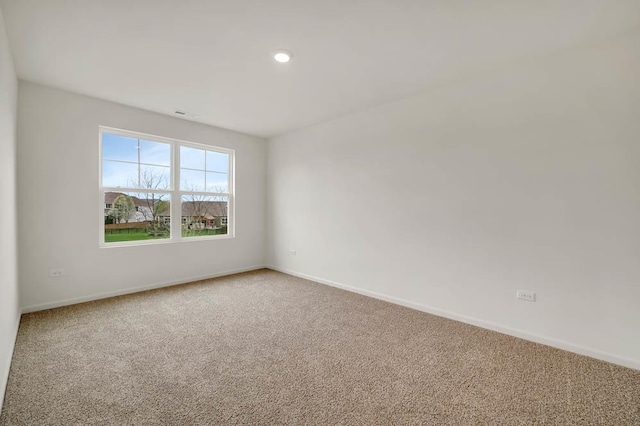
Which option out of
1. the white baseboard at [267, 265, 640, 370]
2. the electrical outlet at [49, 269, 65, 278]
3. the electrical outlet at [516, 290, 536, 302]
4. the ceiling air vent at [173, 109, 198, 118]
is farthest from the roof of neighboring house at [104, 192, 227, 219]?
the electrical outlet at [516, 290, 536, 302]

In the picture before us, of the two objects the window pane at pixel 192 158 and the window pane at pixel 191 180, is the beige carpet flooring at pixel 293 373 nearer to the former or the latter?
the window pane at pixel 191 180

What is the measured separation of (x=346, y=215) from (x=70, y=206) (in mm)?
3429

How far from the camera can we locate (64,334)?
270 cm

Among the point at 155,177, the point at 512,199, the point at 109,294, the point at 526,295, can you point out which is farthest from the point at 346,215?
the point at 109,294

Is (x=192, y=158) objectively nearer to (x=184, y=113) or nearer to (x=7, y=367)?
(x=184, y=113)

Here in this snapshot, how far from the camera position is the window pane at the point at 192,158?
4.61 m

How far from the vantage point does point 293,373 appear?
2113 millimetres

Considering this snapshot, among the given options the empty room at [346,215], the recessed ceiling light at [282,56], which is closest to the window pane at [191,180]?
the empty room at [346,215]

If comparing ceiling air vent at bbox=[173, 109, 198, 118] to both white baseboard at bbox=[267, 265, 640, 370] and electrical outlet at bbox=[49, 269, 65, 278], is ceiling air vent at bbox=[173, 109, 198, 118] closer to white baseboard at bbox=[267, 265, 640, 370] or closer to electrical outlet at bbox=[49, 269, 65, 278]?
electrical outlet at bbox=[49, 269, 65, 278]

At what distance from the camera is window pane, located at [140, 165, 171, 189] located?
4.20 m

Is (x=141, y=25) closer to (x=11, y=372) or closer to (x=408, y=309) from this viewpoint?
(x=11, y=372)

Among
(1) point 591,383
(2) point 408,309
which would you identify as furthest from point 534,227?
(2) point 408,309

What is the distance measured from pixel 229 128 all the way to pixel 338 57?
9.34ft

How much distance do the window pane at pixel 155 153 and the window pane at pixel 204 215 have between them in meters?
0.61
